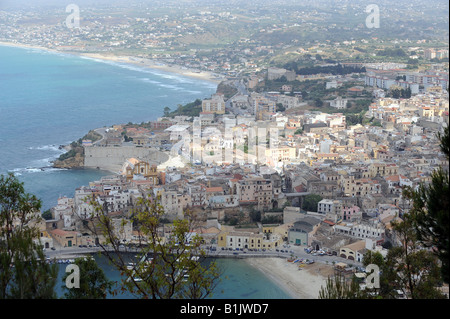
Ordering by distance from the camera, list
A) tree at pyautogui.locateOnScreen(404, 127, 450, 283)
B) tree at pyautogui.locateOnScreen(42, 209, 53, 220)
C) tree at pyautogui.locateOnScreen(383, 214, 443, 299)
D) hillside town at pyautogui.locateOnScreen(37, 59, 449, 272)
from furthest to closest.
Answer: tree at pyautogui.locateOnScreen(42, 209, 53, 220), hillside town at pyautogui.locateOnScreen(37, 59, 449, 272), tree at pyautogui.locateOnScreen(383, 214, 443, 299), tree at pyautogui.locateOnScreen(404, 127, 450, 283)

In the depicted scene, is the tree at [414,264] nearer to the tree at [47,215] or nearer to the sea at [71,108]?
the sea at [71,108]

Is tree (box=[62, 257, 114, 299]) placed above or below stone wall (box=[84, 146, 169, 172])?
below

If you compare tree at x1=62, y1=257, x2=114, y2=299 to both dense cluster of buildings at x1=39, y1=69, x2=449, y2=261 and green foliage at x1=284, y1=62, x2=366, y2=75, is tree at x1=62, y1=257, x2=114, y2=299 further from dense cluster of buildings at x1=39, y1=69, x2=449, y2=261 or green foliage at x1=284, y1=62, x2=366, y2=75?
green foliage at x1=284, y1=62, x2=366, y2=75

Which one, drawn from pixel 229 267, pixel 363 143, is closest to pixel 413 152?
pixel 363 143

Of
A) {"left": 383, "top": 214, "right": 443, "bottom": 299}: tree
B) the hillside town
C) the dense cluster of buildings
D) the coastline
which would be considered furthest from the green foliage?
{"left": 383, "top": 214, "right": 443, "bottom": 299}: tree

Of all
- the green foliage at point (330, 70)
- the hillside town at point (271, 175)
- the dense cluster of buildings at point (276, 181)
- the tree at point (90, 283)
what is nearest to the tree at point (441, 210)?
the tree at point (90, 283)
